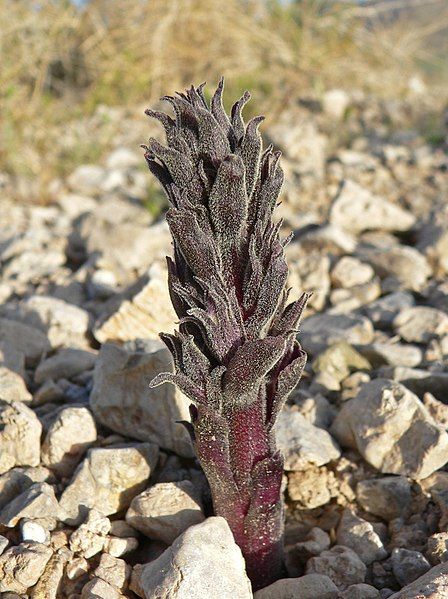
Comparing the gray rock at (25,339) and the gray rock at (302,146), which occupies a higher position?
the gray rock at (302,146)

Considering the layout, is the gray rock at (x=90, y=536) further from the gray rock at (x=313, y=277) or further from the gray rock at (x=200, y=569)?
the gray rock at (x=313, y=277)

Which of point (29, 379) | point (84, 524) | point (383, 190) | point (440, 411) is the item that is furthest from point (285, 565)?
point (383, 190)

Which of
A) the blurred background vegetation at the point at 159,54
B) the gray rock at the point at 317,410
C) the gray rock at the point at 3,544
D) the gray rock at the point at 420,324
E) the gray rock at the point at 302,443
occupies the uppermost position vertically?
the blurred background vegetation at the point at 159,54

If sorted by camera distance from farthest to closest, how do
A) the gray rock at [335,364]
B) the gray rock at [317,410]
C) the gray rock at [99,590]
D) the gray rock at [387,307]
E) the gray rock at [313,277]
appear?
the gray rock at [313,277] < the gray rock at [387,307] < the gray rock at [335,364] < the gray rock at [317,410] < the gray rock at [99,590]

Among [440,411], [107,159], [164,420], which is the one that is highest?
[107,159]

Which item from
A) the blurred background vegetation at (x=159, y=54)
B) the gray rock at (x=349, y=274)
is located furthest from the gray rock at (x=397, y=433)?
the blurred background vegetation at (x=159, y=54)

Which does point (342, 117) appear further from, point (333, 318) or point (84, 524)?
point (84, 524)

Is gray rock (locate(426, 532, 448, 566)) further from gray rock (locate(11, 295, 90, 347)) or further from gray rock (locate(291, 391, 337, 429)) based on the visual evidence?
gray rock (locate(11, 295, 90, 347))
